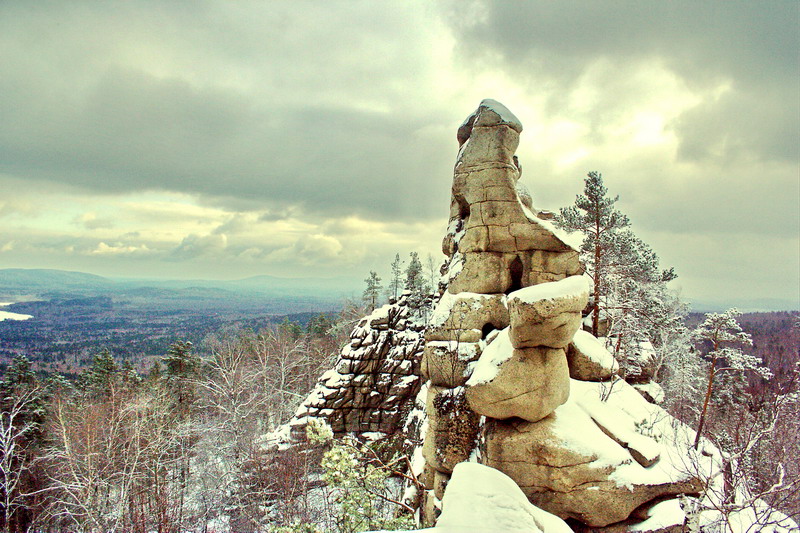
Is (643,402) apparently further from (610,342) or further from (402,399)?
(402,399)

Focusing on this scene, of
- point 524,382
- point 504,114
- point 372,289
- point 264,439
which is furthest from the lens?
point 372,289

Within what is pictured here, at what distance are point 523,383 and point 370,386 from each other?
63.5 ft

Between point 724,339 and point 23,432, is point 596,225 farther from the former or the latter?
point 23,432

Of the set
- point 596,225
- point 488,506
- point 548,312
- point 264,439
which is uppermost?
point 596,225

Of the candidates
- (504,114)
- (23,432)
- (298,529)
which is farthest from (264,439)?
(504,114)

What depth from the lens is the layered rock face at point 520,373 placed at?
8.24m

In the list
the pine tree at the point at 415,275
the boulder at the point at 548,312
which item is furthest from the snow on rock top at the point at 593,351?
the pine tree at the point at 415,275

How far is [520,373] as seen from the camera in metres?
8.62

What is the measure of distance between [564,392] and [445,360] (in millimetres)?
3670

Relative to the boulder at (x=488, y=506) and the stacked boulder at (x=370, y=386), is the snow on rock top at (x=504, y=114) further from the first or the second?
the stacked boulder at (x=370, y=386)

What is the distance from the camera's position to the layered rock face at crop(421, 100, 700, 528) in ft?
27.0

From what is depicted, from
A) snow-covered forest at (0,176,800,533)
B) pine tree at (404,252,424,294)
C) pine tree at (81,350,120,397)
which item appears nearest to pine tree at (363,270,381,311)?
pine tree at (404,252,424,294)

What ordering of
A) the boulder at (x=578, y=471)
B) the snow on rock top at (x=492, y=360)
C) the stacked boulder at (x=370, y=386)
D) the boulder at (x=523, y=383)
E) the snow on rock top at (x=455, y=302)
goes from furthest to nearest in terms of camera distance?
the stacked boulder at (x=370, y=386)
the snow on rock top at (x=455, y=302)
the snow on rock top at (x=492, y=360)
the boulder at (x=523, y=383)
the boulder at (x=578, y=471)

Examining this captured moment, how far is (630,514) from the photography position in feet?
27.7
